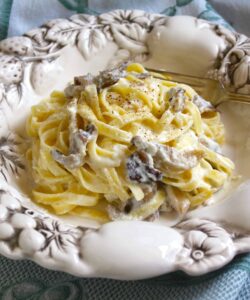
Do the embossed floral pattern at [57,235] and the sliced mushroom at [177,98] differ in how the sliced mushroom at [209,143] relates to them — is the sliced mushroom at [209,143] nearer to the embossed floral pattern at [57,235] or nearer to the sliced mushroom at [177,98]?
the sliced mushroom at [177,98]

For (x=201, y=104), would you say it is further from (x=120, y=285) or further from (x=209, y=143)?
(x=120, y=285)

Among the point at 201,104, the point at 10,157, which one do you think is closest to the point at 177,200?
the point at 201,104

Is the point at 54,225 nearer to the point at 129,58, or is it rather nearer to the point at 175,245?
the point at 175,245

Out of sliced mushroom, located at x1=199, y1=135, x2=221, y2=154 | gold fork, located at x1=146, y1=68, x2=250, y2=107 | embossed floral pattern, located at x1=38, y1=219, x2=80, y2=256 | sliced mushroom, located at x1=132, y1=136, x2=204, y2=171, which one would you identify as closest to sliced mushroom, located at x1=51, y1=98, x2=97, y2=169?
sliced mushroom, located at x1=132, y1=136, x2=204, y2=171

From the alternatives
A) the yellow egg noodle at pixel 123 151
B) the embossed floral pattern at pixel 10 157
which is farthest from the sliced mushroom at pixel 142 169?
the embossed floral pattern at pixel 10 157

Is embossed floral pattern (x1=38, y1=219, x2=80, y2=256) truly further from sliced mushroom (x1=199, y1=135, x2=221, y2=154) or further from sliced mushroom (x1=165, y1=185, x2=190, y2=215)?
sliced mushroom (x1=199, y1=135, x2=221, y2=154)

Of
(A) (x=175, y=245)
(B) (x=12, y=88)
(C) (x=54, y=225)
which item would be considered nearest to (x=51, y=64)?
(B) (x=12, y=88)

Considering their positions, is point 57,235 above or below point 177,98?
below
